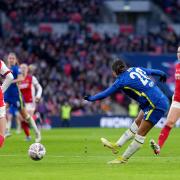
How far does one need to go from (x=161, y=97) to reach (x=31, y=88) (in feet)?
37.6

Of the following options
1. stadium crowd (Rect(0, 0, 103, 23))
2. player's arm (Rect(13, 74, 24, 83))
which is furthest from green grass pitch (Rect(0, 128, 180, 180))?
stadium crowd (Rect(0, 0, 103, 23))

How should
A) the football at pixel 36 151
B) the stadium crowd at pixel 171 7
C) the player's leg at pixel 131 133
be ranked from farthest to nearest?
the stadium crowd at pixel 171 7 < the player's leg at pixel 131 133 < the football at pixel 36 151

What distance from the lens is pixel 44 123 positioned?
4319 centimetres

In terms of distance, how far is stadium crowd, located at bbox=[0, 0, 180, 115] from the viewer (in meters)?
45.9

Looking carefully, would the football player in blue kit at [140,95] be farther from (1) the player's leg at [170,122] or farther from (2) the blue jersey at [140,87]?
(1) the player's leg at [170,122]

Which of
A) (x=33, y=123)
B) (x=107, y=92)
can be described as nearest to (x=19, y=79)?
(x=33, y=123)

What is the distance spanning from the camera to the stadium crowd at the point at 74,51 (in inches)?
1809

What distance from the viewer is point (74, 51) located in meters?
49.1

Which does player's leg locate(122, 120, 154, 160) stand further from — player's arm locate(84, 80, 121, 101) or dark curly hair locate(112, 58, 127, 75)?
dark curly hair locate(112, 58, 127, 75)

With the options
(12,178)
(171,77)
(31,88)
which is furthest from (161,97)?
(171,77)

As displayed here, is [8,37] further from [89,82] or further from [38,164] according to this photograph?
[38,164]

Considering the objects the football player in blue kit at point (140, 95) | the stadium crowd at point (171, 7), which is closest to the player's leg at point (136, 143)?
the football player in blue kit at point (140, 95)

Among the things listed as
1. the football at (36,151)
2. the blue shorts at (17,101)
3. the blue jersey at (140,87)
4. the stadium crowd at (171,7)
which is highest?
the blue jersey at (140,87)

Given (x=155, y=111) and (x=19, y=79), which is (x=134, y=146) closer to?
(x=155, y=111)
